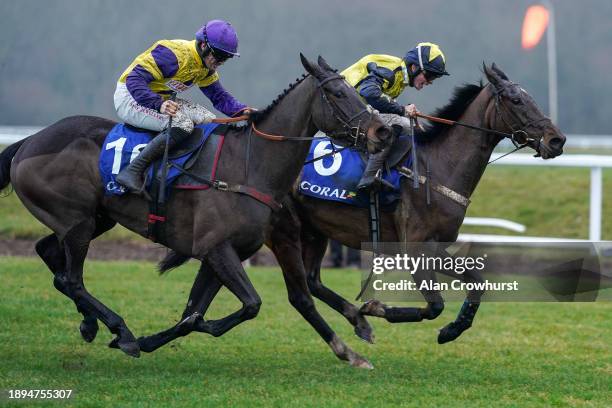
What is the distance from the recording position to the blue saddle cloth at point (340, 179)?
7543mm

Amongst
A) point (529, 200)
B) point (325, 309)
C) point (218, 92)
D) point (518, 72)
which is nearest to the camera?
point (218, 92)

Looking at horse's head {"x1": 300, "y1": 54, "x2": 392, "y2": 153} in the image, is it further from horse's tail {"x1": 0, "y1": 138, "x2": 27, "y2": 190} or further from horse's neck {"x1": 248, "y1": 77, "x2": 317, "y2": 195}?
horse's tail {"x1": 0, "y1": 138, "x2": 27, "y2": 190}

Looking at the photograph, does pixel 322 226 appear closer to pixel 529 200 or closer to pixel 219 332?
pixel 219 332

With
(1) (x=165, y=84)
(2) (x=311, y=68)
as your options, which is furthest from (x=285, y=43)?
(2) (x=311, y=68)

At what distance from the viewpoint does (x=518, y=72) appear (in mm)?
37625

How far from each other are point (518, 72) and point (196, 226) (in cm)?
3247

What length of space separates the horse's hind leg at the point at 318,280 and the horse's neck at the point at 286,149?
134 cm

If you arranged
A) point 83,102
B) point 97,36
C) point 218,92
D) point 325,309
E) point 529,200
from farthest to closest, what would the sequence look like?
point 83,102 < point 97,36 < point 529,200 < point 325,309 < point 218,92

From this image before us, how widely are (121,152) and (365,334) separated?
7.53 feet

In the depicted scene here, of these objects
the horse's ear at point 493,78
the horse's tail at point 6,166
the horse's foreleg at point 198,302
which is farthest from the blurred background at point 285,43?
the horse's ear at point 493,78

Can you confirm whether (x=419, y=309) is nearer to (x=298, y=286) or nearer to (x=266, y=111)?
(x=298, y=286)

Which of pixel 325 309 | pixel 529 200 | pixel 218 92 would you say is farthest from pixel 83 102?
pixel 218 92

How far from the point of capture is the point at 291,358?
760 cm

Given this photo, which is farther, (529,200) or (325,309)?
(529,200)
